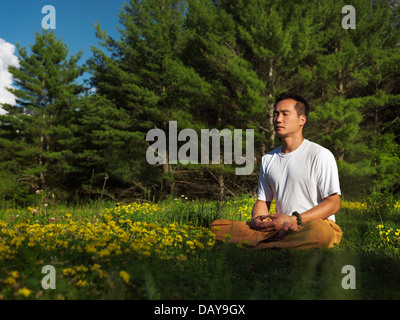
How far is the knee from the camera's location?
2.67 meters

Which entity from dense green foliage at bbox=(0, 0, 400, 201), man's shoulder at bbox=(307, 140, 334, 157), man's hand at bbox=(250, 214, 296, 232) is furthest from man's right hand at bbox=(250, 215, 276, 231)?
dense green foliage at bbox=(0, 0, 400, 201)

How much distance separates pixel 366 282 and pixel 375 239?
2404mm

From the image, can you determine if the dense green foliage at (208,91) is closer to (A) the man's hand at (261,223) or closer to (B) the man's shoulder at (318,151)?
(B) the man's shoulder at (318,151)

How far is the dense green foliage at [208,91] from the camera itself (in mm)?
12031

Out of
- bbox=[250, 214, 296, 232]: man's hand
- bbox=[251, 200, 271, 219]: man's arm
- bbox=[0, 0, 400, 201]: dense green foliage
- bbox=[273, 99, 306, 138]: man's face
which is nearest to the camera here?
bbox=[250, 214, 296, 232]: man's hand

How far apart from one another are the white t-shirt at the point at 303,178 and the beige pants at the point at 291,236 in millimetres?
259

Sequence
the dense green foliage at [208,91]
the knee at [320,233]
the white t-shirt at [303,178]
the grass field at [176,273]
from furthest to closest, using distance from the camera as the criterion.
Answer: the dense green foliage at [208,91], the white t-shirt at [303,178], the knee at [320,233], the grass field at [176,273]

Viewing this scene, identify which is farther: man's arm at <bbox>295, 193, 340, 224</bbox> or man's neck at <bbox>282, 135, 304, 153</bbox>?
man's neck at <bbox>282, 135, 304, 153</bbox>

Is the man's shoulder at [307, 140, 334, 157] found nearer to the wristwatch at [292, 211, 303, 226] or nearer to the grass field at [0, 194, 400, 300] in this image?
the wristwatch at [292, 211, 303, 226]

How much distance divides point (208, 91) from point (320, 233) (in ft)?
37.9

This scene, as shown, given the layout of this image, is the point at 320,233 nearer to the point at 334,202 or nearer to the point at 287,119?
the point at 334,202

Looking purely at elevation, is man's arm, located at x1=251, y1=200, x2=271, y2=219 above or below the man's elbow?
below

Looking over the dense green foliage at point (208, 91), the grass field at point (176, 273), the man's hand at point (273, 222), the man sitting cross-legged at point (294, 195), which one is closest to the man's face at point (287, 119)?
A: the man sitting cross-legged at point (294, 195)

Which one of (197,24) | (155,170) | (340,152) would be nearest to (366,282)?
(340,152)
